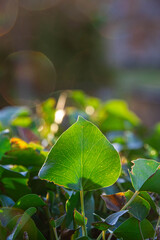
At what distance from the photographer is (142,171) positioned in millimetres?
269

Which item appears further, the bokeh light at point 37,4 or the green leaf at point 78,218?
the bokeh light at point 37,4

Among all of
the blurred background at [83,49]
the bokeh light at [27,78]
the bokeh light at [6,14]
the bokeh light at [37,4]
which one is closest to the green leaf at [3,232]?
the bokeh light at [27,78]

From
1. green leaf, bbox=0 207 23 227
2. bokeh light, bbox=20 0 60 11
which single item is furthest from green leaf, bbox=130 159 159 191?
bokeh light, bbox=20 0 60 11

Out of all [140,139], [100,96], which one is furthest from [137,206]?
[100,96]

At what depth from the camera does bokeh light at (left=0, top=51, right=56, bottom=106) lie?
3.89m

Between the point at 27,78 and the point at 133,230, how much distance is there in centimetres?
409

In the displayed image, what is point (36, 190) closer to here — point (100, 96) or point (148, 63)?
point (100, 96)

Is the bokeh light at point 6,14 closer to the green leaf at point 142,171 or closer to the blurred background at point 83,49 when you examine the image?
the blurred background at point 83,49

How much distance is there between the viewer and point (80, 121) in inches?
9.9

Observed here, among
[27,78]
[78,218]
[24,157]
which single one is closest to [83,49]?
[27,78]

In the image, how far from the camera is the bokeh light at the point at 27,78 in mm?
3891

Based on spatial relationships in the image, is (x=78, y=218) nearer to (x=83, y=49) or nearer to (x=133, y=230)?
(x=133, y=230)

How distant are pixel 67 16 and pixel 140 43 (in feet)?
3.72

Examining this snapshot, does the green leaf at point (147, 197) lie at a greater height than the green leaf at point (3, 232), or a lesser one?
greater
